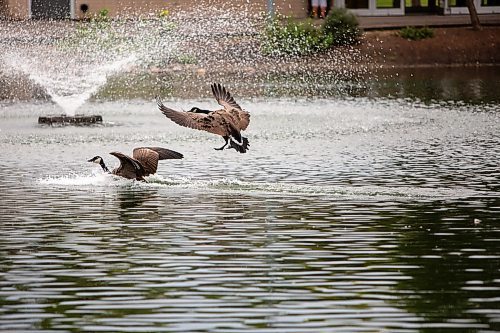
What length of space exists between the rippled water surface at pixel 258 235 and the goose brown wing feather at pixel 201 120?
0.93 meters

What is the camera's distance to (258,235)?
1959 centimetres

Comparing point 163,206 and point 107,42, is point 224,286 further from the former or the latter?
point 107,42

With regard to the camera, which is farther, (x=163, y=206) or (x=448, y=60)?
(x=448, y=60)

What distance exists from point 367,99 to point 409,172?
63.6ft

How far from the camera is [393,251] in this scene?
59.7 ft

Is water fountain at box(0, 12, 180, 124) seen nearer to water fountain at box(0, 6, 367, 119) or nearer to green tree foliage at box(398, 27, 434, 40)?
water fountain at box(0, 6, 367, 119)

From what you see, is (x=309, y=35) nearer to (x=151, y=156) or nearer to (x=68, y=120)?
(x=68, y=120)

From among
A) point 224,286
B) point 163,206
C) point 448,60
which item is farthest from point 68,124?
point 448,60

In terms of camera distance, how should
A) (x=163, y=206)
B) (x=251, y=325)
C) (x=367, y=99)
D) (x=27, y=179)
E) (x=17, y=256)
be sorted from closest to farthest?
(x=251, y=325)
(x=17, y=256)
(x=163, y=206)
(x=27, y=179)
(x=367, y=99)

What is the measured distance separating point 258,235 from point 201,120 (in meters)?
4.89

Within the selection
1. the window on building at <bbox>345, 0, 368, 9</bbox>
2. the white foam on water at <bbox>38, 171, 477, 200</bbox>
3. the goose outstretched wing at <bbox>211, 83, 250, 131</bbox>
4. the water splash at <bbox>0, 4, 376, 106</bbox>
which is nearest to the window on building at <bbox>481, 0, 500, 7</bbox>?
the window on building at <bbox>345, 0, 368, 9</bbox>

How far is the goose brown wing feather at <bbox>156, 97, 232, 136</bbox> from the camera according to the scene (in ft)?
79.2

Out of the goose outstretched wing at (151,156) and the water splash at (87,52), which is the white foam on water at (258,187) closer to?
the goose outstretched wing at (151,156)

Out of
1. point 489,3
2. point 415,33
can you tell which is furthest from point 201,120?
point 489,3
